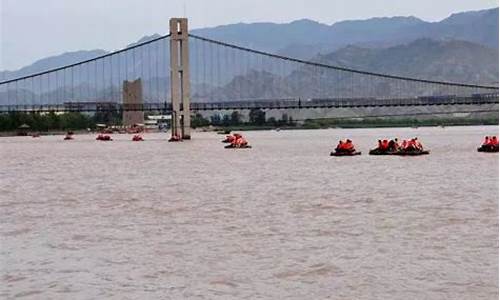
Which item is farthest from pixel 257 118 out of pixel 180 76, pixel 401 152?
pixel 401 152

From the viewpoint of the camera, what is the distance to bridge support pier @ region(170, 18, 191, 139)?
75.5 m

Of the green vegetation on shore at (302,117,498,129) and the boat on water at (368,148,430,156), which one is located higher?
the boat on water at (368,148,430,156)

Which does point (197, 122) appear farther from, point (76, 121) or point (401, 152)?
point (401, 152)

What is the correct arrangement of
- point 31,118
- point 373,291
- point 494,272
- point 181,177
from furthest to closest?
point 31,118 → point 181,177 → point 494,272 → point 373,291

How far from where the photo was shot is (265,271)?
13.4m

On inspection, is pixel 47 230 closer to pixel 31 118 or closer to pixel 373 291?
pixel 373 291

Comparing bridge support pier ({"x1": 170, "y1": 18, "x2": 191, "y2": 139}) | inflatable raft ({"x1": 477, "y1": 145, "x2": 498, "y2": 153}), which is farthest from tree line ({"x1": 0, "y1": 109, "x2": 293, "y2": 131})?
inflatable raft ({"x1": 477, "y1": 145, "x2": 498, "y2": 153})

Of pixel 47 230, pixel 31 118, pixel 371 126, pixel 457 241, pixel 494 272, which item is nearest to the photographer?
pixel 494 272

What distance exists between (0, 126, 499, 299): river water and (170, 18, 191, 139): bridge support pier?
42071 mm

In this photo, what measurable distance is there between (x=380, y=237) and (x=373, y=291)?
4.67m

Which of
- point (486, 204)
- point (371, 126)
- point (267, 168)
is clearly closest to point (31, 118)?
point (371, 126)

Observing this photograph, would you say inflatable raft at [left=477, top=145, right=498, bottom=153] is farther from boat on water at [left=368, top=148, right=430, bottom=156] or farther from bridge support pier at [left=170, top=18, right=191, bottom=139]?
bridge support pier at [left=170, top=18, right=191, bottom=139]

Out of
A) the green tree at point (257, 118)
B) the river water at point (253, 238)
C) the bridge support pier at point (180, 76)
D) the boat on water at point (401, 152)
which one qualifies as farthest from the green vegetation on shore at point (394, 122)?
Result: the river water at point (253, 238)

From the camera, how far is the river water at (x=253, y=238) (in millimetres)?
12414
